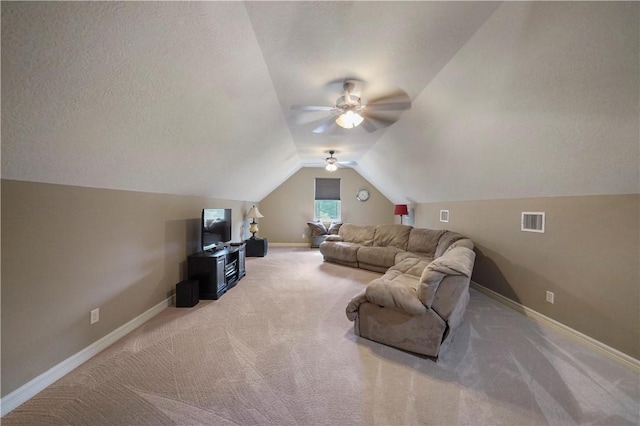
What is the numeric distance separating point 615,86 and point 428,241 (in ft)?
11.1

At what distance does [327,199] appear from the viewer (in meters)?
8.16

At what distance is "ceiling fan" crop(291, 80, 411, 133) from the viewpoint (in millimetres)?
2484

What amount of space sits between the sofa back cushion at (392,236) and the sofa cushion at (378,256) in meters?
0.23

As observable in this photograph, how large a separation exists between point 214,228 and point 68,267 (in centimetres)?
199

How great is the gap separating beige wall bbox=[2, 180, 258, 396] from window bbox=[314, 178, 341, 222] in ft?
18.3

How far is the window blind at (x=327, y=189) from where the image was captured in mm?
8125

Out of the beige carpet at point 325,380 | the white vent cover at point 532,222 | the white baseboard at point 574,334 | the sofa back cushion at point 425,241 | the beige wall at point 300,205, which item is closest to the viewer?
the beige carpet at point 325,380

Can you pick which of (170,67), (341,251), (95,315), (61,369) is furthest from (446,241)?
(61,369)

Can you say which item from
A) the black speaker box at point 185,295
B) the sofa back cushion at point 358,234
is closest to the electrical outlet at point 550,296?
the sofa back cushion at point 358,234

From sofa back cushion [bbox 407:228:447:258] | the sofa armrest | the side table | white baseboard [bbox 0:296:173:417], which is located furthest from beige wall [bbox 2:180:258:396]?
sofa back cushion [bbox 407:228:447:258]

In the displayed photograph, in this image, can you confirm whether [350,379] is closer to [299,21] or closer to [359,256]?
[299,21]

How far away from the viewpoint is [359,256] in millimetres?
4988

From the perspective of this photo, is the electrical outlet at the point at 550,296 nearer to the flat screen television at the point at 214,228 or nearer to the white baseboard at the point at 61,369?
the flat screen television at the point at 214,228

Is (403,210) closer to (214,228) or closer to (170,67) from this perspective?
(214,228)
